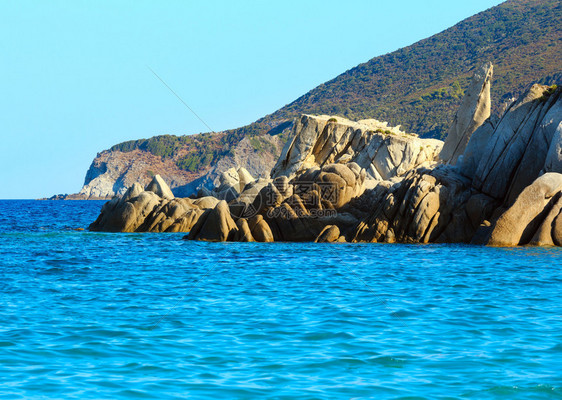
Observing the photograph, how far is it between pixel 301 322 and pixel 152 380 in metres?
4.66

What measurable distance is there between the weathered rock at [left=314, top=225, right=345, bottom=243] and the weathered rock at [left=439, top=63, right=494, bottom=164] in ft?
55.4

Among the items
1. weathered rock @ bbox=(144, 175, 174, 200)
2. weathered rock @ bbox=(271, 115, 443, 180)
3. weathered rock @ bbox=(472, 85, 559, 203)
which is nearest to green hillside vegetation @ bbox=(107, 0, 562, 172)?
weathered rock @ bbox=(271, 115, 443, 180)

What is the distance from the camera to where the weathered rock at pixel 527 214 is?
30.1 m

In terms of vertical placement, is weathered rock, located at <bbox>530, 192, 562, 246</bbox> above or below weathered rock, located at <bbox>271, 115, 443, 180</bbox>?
below

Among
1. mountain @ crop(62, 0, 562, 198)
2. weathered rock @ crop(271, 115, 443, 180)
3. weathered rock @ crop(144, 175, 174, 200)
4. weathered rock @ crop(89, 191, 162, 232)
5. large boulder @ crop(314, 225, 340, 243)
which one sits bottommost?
large boulder @ crop(314, 225, 340, 243)

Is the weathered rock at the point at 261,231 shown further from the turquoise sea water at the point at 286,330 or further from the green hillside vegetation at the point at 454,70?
the green hillside vegetation at the point at 454,70

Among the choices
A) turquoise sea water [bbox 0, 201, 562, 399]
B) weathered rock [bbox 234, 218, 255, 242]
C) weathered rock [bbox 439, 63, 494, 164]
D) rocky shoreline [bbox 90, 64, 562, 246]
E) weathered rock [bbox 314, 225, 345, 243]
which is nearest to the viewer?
turquoise sea water [bbox 0, 201, 562, 399]

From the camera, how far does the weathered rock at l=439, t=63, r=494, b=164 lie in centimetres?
4953

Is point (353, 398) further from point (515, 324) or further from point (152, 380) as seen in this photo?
point (515, 324)

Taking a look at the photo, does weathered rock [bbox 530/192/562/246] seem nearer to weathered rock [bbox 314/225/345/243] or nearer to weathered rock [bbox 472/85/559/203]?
weathered rock [bbox 472/85/559/203]

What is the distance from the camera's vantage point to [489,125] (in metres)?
39.9

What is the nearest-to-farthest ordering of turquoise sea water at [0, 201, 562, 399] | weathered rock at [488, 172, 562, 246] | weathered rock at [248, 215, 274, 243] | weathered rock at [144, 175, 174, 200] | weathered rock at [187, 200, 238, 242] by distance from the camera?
turquoise sea water at [0, 201, 562, 399], weathered rock at [488, 172, 562, 246], weathered rock at [248, 215, 274, 243], weathered rock at [187, 200, 238, 242], weathered rock at [144, 175, 174, 200]

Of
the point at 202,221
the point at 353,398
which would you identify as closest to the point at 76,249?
the point at 202,221

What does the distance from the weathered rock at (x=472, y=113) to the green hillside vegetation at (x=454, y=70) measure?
262 ft
